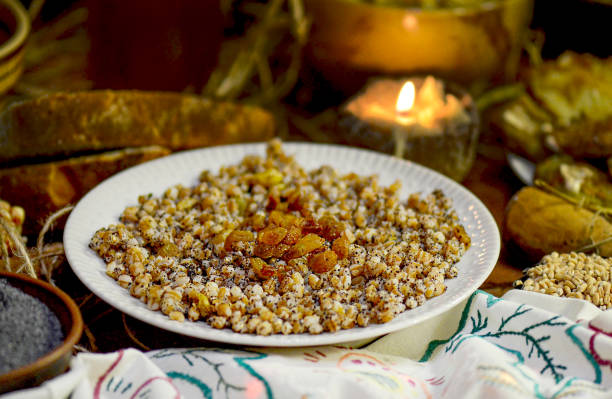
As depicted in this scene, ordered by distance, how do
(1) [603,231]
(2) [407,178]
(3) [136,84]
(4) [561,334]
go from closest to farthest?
(4) [561,334], (1) [603,231], (2) [407,178], (3) [136,84]

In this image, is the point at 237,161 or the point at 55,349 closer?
the point at 55,349

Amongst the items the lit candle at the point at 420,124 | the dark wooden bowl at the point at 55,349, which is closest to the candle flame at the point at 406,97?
the lit candle at the point at 420,124

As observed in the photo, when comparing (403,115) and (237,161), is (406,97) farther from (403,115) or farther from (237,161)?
(237,161)

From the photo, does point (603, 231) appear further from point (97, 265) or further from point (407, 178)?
point (97, 265)

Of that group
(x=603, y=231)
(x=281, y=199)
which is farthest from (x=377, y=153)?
(x=603, y=231)

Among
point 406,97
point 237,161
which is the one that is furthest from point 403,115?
point 237,161

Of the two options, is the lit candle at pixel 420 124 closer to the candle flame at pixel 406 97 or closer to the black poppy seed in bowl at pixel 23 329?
the candle flame at pixel 406 97
